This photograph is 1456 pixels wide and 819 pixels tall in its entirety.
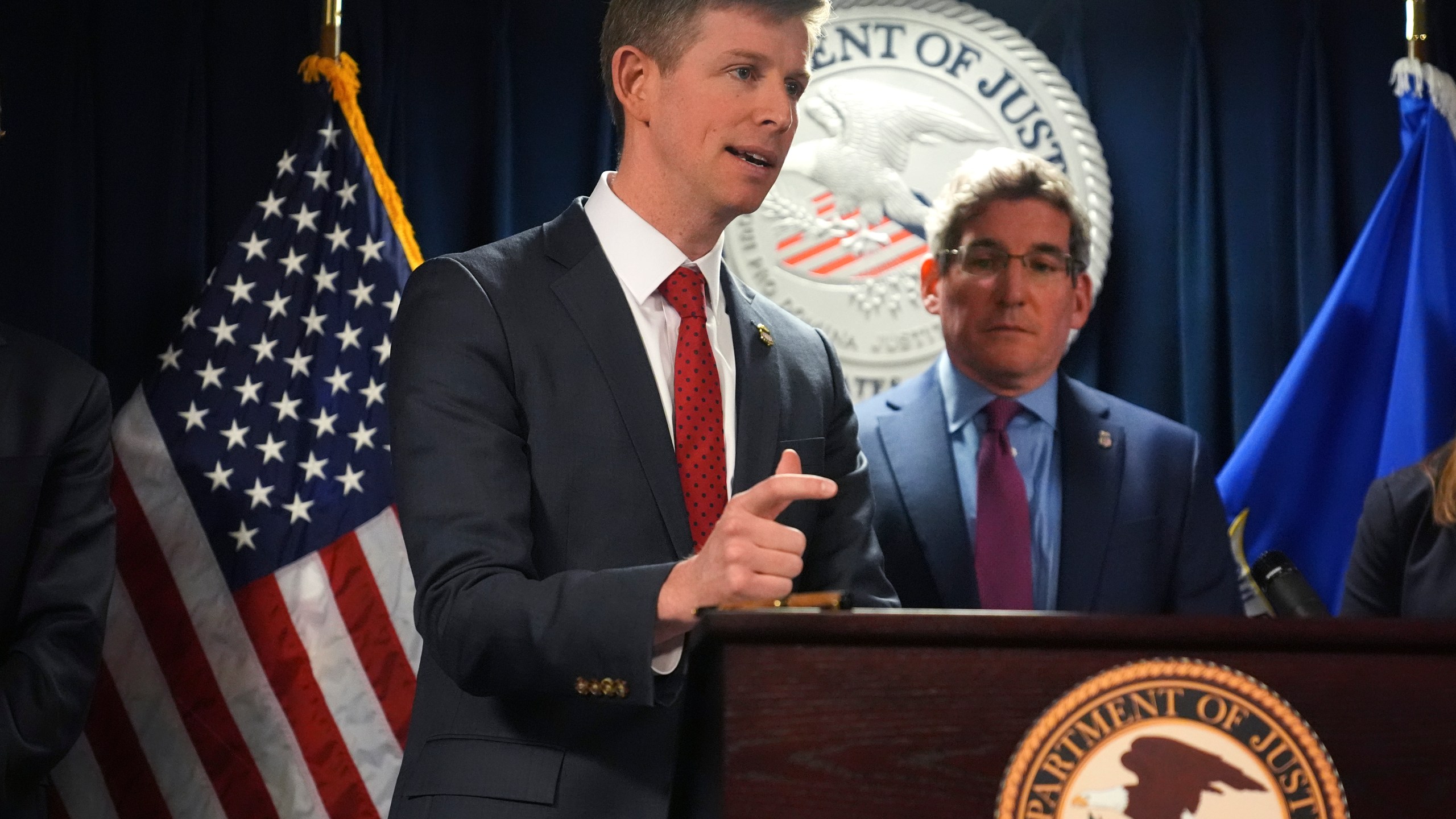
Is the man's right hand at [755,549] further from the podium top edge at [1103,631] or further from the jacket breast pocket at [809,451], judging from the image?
the jacket breast pocket at [809,451]

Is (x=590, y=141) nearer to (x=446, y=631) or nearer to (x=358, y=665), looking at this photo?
(x=358, y=665)

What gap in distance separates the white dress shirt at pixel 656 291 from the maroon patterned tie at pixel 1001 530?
797 mm

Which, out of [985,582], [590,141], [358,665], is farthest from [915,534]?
[590,141]

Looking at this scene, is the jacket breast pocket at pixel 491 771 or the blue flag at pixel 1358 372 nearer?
the jacket breast pocket at pixel 491 771

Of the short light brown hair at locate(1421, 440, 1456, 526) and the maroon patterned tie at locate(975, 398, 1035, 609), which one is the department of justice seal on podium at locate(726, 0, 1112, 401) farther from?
the short light brown hair at locate(1421, 440, 1456, 526)

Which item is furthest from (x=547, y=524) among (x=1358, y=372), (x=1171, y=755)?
(x=1358, y=372)

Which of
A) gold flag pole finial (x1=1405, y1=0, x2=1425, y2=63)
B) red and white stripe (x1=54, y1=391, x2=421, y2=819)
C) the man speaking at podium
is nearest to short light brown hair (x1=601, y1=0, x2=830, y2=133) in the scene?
the man speaking at podium

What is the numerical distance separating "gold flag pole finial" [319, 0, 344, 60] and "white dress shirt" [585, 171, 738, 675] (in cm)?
133

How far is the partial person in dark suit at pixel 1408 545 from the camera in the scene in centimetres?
247

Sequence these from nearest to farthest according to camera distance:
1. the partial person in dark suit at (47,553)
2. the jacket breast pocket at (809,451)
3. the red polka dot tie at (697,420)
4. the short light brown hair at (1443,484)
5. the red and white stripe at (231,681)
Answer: the red polka dot tie at (697,420) < the jacket breast pocket at (809,451) < the partial person in dark suit at (47,553) < the short light brown hair at (1443,484) < the red and white stripe at (231,681)

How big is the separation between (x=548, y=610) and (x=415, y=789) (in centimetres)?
30

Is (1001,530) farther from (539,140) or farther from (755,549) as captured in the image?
(539,140)

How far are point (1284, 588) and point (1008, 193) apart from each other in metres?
1.16

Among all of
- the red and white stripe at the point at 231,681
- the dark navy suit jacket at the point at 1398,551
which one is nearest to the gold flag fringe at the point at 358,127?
the red and white stripe at the point at 231,681
